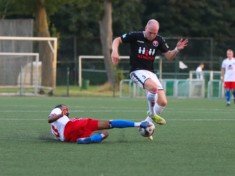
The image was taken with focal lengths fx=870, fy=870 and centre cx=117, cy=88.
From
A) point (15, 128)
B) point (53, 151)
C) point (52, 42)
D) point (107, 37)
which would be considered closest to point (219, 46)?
point (107, 37)

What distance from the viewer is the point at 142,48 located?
1444 centimetres

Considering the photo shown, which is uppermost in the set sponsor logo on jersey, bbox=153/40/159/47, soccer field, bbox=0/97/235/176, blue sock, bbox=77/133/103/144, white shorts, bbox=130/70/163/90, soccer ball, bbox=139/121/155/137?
sponsor logo on jersey, bbox=153/40/159/47

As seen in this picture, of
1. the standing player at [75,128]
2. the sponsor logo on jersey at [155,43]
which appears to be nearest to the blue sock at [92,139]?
the standing player at [75,128]

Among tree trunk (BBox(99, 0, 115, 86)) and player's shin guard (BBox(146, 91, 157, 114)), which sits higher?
tree trunk (BBox(99, 0, 115, 86))

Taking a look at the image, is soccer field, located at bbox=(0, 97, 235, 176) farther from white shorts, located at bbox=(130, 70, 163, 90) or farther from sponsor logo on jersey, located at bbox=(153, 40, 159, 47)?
sponsor logo on jersey, located at bbox=(153, 40, 159, 47)

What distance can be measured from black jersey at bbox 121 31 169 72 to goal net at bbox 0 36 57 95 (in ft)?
75.1

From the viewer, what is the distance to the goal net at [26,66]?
38.4 m

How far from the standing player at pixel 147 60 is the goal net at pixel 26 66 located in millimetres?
22922

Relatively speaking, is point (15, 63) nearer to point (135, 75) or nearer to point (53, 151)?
point (135, 75)

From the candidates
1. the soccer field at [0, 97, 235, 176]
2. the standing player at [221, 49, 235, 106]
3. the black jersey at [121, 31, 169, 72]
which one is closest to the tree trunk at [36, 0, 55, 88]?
the standing player at [221, 49, 235, 106]

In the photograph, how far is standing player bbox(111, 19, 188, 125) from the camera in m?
14.3

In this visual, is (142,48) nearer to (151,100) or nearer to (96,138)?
(151,100)

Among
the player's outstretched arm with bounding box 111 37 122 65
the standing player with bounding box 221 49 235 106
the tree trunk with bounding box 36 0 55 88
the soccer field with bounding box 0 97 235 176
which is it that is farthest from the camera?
the tree trunk with bounding box 36 0 55 88

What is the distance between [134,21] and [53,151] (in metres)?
57.0
